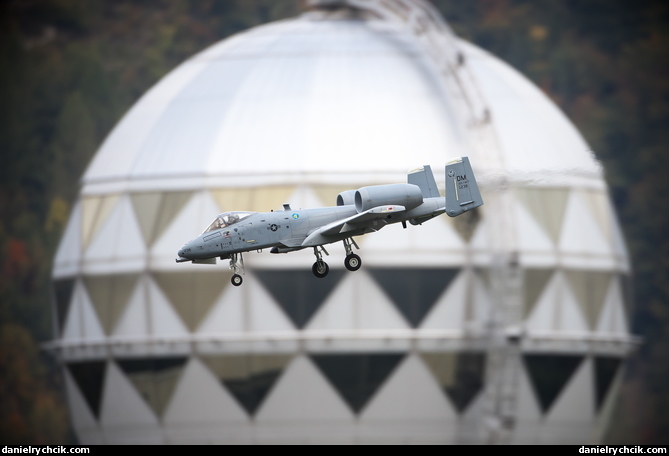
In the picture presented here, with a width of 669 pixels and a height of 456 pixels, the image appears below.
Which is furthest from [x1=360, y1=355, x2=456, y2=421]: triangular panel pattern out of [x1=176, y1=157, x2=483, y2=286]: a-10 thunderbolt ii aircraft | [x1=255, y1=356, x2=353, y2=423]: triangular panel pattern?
[x1=176, y1=157, x2=483, y2=286]: a-10 thunderbolt ii aircraft

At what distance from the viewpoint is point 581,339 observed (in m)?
80.6

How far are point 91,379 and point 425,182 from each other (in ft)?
96.6

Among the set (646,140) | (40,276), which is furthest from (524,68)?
(40,276)

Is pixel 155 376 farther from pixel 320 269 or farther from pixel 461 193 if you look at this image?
pixel 320 269

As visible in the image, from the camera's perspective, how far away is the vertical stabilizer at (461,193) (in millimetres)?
55219

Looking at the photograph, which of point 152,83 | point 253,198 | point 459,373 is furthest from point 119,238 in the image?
point 152,83

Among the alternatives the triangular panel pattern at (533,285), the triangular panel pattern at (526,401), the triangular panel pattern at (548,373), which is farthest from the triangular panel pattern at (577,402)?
the triangular panel pattern at (533,285)

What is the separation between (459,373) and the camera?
3083 inches

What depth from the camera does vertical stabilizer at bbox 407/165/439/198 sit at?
57562mm

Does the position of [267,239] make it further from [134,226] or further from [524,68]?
[524,68]

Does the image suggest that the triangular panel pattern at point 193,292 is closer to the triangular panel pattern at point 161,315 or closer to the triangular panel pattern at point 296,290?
the triangular panel pattern at point 161,315

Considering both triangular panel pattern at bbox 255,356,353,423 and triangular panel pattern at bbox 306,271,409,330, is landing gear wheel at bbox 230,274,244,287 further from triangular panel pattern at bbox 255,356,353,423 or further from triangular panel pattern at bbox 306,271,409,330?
triangular panel pattern at bbox 255,356,353,423

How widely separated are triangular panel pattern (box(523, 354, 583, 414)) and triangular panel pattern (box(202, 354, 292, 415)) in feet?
37.2

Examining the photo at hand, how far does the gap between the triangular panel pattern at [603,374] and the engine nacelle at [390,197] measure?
1156 inches
